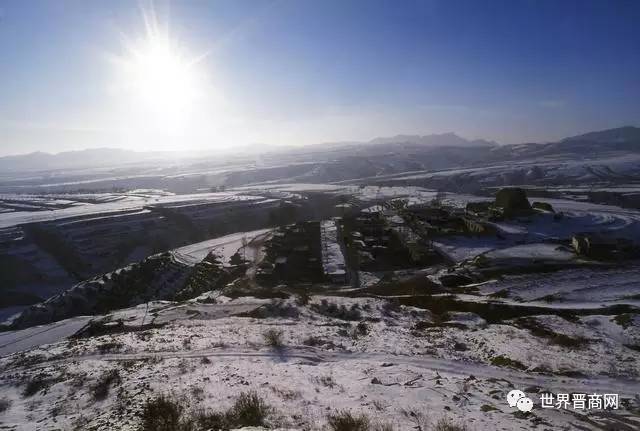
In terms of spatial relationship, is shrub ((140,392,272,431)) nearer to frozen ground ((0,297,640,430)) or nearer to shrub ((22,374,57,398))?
frozen ground ((0,297,640,430))

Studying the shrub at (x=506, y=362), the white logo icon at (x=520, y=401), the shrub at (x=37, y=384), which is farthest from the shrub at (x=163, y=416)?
the shrub at (x=506, y=362)

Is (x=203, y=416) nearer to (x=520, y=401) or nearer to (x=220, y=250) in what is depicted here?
(x=520, y=401)

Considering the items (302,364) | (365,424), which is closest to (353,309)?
(302,364)

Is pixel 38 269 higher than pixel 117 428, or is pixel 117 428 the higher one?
pixel 117 428

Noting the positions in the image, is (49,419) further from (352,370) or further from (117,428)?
(352,370)

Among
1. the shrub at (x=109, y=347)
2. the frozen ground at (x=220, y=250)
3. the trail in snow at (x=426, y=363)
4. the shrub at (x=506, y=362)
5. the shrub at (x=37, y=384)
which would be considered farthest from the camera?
the frozen ground at (x=220, y=250)

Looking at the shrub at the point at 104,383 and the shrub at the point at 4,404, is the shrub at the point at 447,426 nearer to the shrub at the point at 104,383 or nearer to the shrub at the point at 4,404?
the shrub at the point at 104,383

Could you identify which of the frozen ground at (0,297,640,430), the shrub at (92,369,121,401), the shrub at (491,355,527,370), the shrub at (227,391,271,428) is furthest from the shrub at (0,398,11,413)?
the shrub at (491,355,527,370)
